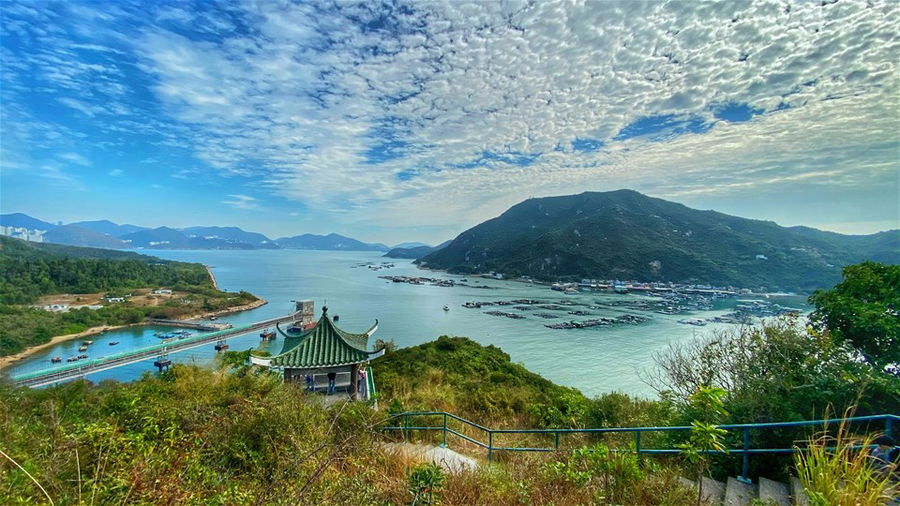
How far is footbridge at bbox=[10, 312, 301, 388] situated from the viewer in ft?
87.7

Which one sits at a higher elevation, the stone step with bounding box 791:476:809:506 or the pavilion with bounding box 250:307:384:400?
the stone step with bounding box 791:476:809:506

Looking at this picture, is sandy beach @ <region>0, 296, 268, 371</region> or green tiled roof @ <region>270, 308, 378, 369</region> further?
sandy beach @ <region>0, 296, 268, 371</region>

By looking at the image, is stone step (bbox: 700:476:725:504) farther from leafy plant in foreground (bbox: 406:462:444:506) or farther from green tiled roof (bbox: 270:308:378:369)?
green tiled roof (bbox: 270:308:378:369)

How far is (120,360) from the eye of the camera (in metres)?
31.5

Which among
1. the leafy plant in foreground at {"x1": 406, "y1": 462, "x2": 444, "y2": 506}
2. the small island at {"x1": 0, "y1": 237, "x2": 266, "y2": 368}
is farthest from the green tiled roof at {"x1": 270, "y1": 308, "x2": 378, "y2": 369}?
the small island at {"x1": 0, "y1": 237, "x2": 266, "y2": 368}

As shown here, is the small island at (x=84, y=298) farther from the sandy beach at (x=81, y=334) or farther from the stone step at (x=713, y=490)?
the stone step at (x=713, y=490)

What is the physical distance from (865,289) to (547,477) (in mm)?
6974

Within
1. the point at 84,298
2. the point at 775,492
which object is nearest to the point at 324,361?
the point at 775,492

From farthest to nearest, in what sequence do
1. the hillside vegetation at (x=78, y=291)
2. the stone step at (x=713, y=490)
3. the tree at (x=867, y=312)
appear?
1. the hillside vegetation at (x=78, y=291)
2. the tree at (x=867, y=312)
3. the stone step at (x=713, y=490)

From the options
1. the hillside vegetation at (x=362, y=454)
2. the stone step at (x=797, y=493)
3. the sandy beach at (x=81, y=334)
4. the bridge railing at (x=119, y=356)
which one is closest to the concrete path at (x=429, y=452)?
the hillside vegetation at (x=362, y=454)

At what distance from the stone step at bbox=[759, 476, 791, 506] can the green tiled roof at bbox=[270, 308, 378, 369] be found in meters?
7.66

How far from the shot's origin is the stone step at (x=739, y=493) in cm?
311

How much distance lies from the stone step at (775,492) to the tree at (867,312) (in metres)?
3.99

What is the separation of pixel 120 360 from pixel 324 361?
3469 cm
